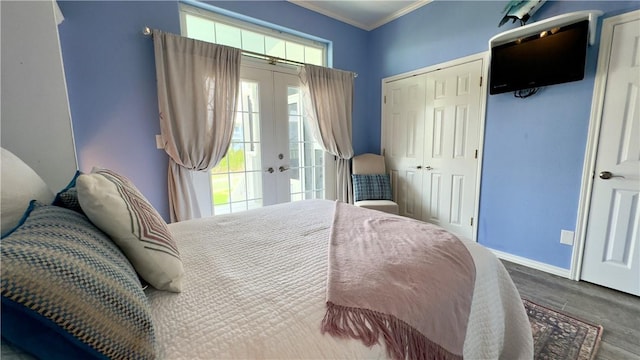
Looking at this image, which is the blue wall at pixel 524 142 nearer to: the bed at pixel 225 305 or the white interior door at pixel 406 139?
the white interior door at pixel 406 139

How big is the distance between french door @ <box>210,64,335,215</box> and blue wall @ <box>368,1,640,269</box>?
170cm

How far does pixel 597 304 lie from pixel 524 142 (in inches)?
54.4

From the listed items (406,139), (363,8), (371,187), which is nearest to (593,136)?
(406,139)

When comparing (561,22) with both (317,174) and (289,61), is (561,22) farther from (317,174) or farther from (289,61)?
(317,174)

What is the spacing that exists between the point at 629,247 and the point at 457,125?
5.48 feet

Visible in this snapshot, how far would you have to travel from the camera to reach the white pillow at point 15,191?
0.72 metres

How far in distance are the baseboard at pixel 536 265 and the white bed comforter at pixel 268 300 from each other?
157cm

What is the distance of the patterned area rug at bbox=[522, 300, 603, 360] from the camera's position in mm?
1440

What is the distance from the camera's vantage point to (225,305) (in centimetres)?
78

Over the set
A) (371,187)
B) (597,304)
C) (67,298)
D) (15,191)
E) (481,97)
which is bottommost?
(597,304)

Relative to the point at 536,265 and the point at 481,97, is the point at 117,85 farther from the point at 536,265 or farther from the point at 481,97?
the point at 536,265

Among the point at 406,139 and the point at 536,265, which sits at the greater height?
the point at 406,139

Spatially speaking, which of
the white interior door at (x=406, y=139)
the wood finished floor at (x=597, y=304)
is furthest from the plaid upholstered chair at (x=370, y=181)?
the wood finished floor at (x=597, y=304)

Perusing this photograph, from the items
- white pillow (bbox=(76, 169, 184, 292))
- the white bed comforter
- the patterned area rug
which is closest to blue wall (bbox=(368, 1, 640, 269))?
the patterned area rug
